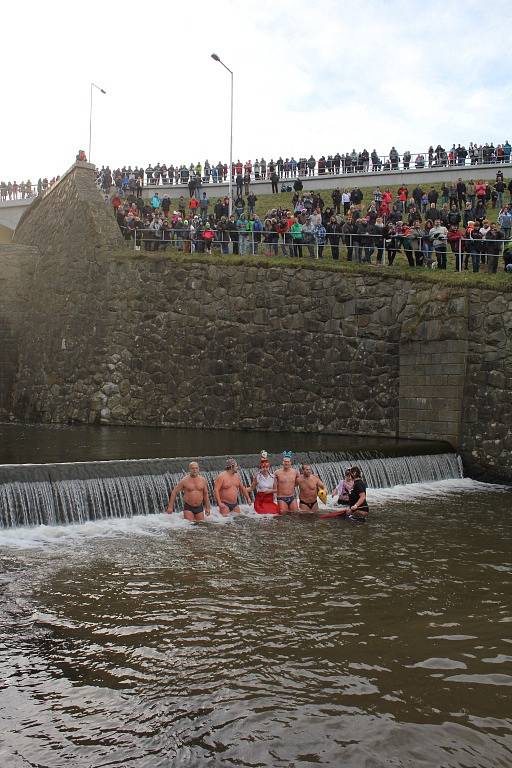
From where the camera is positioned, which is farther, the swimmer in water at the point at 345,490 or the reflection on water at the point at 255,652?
the swimmer in water at the point at 345,490

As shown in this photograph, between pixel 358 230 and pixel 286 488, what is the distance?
12.0m

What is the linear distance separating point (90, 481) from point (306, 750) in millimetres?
9083

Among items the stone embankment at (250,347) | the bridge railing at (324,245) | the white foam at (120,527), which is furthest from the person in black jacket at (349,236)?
the white foam at (120,527)

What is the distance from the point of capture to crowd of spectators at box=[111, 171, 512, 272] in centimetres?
2306

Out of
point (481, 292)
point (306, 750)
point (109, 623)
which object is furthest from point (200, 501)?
point (481, 292)

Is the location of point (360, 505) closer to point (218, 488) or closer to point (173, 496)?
point (218, 488)

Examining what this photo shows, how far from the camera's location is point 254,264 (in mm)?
24547

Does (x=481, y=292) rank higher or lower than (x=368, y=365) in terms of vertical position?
higher

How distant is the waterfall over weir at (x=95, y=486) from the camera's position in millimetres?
13109

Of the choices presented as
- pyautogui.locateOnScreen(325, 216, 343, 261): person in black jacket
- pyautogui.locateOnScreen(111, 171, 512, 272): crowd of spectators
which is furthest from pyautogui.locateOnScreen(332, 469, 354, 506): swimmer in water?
pyautogui.locateOnScreen(325, 216, 343, 261): person in black jacket

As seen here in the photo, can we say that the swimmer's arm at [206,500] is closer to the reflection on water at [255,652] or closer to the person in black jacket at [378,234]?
the reflection on water at [255,652]

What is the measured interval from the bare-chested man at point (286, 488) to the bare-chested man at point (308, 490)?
0.42 ft

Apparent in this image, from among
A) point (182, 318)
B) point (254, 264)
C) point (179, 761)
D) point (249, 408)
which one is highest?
point (254, 264)

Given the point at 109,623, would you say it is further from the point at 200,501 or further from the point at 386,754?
the point at 200,501
